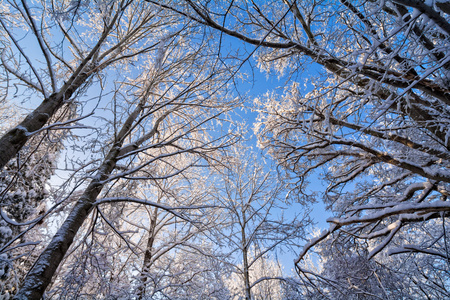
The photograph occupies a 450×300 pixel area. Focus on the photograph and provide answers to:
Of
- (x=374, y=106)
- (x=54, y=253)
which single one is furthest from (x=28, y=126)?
(x=374, y=106)

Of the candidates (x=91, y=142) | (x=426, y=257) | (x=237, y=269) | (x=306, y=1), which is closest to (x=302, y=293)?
(x=237, y=269)

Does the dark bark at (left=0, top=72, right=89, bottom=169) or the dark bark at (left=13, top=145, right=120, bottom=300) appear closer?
the dark bark at (left=13, top=145, right=120, bottom=300)

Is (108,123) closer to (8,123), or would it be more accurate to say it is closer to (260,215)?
(260,215)

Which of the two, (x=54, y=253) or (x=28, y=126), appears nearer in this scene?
(x=54, y=253)

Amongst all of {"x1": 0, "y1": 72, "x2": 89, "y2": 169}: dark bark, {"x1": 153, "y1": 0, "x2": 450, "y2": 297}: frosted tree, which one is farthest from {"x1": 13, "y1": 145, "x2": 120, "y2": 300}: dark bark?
{"x1": 153, "y1": 0, "x2": 450, "y2": 297}: frosted tree

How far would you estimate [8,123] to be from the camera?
8.98 m

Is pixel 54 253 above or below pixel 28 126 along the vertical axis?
below

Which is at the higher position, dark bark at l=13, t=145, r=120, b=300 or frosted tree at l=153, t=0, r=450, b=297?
frosted tree at l=153, t=0, r=450, b=297

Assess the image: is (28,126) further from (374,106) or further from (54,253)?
(374,106)

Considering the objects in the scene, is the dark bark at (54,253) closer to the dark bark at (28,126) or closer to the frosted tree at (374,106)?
the dark bark at (28,126)

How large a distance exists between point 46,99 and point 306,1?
4.06 meters

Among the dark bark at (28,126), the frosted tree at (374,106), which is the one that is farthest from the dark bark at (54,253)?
the frosted tree at (374,106)

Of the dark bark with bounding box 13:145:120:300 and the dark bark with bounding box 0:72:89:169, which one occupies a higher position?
the dark bark with bounding box 0:72:89:169

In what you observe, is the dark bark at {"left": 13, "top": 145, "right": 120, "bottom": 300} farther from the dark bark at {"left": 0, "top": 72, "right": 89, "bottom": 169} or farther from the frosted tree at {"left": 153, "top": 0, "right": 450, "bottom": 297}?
the frosted tree at {"left": 153, "top": 0, "right": 450, "bottom": 297}
